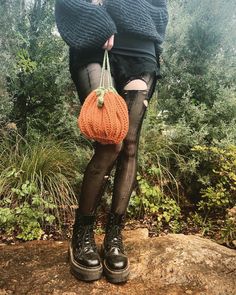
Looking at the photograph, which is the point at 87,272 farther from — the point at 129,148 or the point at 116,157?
the point at 129,148

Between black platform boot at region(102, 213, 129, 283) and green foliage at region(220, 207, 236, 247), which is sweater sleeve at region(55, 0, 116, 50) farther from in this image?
green foliage at region(220, 207, 236, 247)

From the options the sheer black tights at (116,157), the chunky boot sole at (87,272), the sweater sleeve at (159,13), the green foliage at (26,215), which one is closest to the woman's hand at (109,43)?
the sheer black tights at (116,157)

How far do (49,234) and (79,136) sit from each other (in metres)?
1.24

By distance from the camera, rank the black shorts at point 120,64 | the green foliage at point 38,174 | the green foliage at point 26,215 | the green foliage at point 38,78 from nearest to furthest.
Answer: the black shorts at point 120,64
the green foliage at point 26,215
the green foliage at point 38,174
the green foliage at point 38,78

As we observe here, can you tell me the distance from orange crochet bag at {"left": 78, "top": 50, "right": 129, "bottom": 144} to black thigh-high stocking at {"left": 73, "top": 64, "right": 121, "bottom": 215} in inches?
4.7

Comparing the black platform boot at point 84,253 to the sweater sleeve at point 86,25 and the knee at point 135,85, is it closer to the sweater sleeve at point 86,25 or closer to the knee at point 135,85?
the knee at point 135,85

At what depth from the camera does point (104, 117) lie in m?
1.87

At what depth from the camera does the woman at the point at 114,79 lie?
2.01 m

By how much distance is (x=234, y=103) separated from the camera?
410 centimetres

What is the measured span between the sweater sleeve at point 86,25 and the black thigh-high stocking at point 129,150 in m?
0.35

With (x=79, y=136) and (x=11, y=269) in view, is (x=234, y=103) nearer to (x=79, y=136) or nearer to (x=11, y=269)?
(x=79, y=136)

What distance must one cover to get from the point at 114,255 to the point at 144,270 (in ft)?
0.84

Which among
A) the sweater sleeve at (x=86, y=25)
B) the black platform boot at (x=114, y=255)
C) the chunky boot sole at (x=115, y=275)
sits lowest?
the chunky boot sole at (x=115, y=275)

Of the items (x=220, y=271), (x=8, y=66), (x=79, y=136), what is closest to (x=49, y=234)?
(x=79, y=136)
